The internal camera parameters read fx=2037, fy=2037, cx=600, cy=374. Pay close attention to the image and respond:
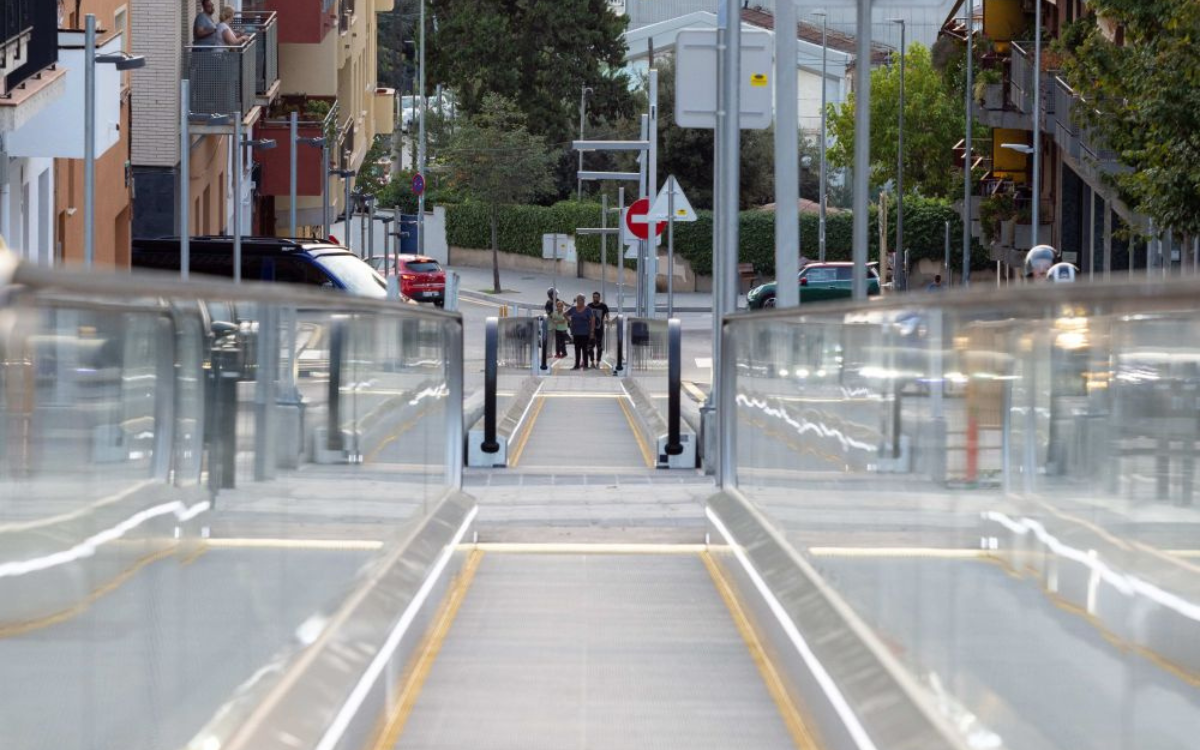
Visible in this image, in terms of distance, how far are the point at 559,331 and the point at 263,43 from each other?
33.9 feet

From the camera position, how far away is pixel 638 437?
22719mm

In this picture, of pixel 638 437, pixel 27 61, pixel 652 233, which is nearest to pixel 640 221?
pixel 652 233

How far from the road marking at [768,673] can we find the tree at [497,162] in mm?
74725

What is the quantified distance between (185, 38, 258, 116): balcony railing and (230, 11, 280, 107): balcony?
3740mm

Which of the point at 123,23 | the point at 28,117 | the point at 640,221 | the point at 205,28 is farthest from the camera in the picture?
the point at 205,28

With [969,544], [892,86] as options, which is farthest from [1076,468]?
[892,86]

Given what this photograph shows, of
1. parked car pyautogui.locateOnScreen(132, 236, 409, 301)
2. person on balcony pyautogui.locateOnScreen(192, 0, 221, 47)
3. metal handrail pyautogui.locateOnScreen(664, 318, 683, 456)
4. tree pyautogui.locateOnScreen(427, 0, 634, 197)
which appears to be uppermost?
tree pyautogui.locateOnScreen(427, 0, 634, 197)

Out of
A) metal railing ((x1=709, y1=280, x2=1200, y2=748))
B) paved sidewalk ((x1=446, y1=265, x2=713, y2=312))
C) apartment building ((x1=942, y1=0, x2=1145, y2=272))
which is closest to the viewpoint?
metal railing ((x1=709, y1=280, x2=1200, y2=748))

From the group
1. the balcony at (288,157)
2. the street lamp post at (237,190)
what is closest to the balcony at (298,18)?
the balcony at (288,157)

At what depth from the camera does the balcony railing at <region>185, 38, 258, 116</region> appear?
37.4m

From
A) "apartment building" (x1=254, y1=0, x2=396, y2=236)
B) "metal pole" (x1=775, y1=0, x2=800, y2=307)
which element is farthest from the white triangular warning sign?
"apartment building" (x1=254, y1=0, x2=396, y2=236)

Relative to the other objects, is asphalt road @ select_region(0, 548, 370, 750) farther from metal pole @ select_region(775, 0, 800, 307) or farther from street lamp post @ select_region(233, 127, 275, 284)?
street lamp post @ select_region(233, 127, 275, 284)

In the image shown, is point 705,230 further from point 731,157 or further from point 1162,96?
point 731,157

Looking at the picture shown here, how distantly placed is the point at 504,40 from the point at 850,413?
91234mm
